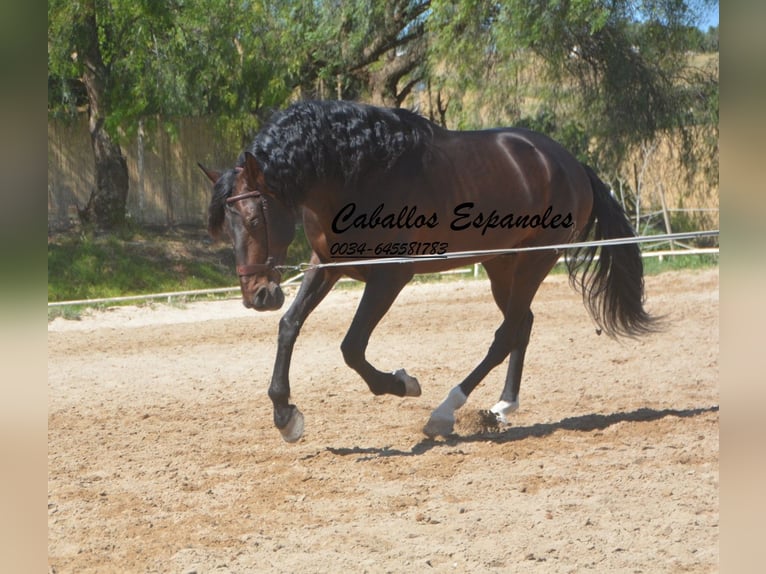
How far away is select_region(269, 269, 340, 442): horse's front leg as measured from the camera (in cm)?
400

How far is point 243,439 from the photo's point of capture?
454 cm

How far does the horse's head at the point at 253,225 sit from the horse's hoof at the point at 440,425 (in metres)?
1.15

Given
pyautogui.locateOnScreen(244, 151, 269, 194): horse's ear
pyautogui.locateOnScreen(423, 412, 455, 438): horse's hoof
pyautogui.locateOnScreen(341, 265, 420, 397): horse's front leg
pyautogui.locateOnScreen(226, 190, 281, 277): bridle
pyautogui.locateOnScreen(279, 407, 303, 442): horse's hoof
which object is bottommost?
pyautogui.locateOnScreen(423, 412, 455, 438): horse's hoof

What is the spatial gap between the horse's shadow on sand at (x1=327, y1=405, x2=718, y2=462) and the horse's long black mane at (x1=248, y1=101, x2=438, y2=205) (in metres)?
1.35

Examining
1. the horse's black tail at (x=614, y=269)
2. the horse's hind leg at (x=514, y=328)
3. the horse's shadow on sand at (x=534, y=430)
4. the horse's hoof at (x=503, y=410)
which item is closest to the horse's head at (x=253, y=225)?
the horse's shadow on sand at (x=534, y=430)

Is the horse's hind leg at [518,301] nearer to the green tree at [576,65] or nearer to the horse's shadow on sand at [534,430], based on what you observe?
the horse's shadow on sand at [534,430]

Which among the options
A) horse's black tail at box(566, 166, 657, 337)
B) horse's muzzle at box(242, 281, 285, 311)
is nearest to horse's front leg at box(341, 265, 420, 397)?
horse's muzzle at box(242, 281, 285, 311)

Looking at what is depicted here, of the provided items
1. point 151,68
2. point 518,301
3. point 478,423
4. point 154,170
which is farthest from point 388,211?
point 154,170

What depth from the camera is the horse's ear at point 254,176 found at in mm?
3721

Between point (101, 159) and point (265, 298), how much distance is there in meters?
7.73

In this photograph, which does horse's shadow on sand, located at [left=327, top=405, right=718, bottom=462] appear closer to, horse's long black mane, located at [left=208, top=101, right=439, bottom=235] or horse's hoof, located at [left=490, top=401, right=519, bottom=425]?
horse's hoof, located at [left=490, top=401, right=519, bottom=425]

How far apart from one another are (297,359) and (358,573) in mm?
3975

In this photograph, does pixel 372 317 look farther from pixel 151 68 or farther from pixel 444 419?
pixel 151 68
